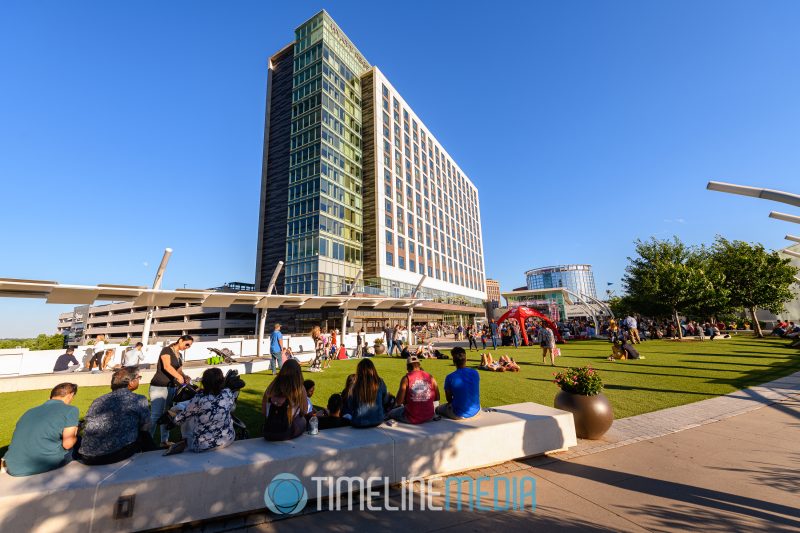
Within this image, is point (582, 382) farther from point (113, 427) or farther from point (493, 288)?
point (493, 288)

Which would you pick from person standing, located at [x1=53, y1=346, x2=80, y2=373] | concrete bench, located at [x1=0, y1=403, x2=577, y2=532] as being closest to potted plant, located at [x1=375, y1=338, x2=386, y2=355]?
person standing, located at [x1=53, y1=346, x2=80, y2=373]

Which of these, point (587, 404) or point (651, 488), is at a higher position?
point (587, 404)

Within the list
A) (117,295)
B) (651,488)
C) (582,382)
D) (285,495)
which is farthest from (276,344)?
(651,488)

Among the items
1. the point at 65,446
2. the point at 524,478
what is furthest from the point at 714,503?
the point at 65,446

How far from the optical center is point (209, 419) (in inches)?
144

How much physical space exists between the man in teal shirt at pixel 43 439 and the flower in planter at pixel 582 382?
6.28m

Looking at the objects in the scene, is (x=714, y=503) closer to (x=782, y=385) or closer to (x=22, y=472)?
(x=22, y=472)

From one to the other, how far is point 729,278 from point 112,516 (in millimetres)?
40278

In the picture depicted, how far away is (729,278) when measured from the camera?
28297mm

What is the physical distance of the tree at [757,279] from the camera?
85.4 feet

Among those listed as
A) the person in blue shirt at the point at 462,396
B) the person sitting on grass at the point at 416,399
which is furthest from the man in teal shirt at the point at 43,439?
the person in blue shirt at the point at 462,396

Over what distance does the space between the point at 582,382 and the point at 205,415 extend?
18.0ft

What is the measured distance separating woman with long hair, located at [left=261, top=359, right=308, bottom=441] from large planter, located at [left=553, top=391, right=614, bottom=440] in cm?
419

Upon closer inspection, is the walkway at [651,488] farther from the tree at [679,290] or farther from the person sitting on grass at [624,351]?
the tree at [679,290]
